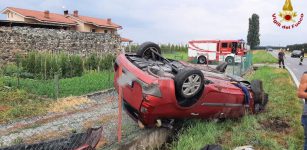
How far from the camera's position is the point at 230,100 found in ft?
24.9

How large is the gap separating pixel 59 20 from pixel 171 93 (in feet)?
118

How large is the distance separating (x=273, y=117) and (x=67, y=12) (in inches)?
1727

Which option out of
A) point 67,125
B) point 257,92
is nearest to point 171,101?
point 257,92

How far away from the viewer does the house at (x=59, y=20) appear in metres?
38.9

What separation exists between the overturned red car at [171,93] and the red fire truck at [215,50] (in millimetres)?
25652

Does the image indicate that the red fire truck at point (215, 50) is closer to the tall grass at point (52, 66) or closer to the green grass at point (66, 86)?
the tall grass at point (52, 66)

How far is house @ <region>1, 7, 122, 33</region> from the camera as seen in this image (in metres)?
38.9

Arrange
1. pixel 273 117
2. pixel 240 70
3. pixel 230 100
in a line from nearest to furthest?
pixel 230 100 < pixel 273 117 < pixel 240 70

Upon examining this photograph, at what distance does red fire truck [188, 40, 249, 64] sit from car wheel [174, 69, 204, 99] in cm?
2698

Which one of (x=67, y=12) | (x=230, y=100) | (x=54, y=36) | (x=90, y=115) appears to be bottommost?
(x=90, y=115)

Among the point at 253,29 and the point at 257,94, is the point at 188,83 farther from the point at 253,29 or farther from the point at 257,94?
the point at 253,29

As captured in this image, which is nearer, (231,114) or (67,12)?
(231,114)

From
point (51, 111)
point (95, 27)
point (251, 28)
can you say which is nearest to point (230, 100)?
point (51, 111)

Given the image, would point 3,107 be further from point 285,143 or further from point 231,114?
point 285,143
